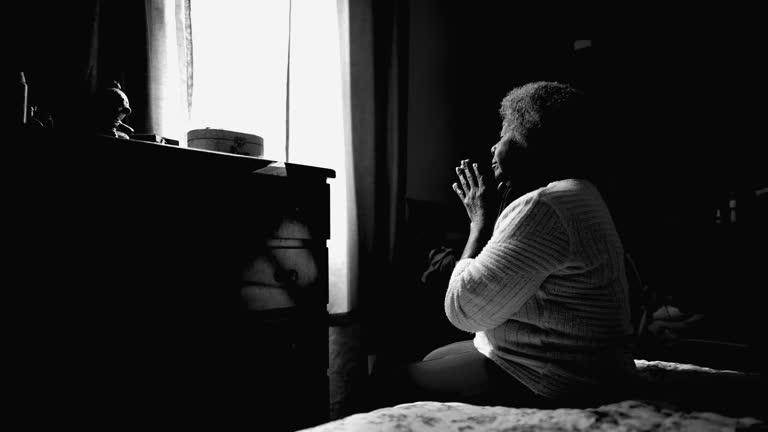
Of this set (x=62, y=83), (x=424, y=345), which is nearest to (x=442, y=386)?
(x=424, y=345)

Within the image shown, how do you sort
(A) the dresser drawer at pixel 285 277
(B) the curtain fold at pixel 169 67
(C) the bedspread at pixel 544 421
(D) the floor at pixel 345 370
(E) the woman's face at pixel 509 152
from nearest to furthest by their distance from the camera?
1. (C) the bedspread at pixel 544 421
2. (A) the dresser drawer at pixel 285 277
3. (E) the woman's face at pixel 509 152
4. (B) the curtain fold at pixel 169 67
5. (D) the floor at pixel 345 370

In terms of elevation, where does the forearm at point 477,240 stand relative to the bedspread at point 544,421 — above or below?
above

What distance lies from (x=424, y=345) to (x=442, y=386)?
3.90 feet

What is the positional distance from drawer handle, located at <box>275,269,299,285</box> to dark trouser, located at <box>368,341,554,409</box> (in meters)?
0.39

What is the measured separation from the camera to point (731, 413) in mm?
667

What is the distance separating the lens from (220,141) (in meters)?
1.29

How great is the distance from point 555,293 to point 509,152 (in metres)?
0.46

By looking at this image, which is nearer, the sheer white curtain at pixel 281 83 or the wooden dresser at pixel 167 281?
the wooden dresser at pixel 167 281

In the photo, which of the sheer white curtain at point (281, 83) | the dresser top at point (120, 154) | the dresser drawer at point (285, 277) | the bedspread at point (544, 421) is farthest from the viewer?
the sheer white curtain at point (281, 83)

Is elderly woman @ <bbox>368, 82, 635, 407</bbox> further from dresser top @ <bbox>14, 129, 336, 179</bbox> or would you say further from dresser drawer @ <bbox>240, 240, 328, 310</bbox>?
dresser top @ <bbox>14, 129, 336, 179</bbox>

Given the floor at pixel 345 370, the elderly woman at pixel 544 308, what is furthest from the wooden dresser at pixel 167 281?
the floor at pixel 345 370

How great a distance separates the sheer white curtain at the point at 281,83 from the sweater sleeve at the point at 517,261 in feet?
4.01

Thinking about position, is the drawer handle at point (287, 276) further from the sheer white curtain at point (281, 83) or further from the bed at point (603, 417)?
the sheer white curtain at point (281, 83)

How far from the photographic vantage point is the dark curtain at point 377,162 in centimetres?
236
